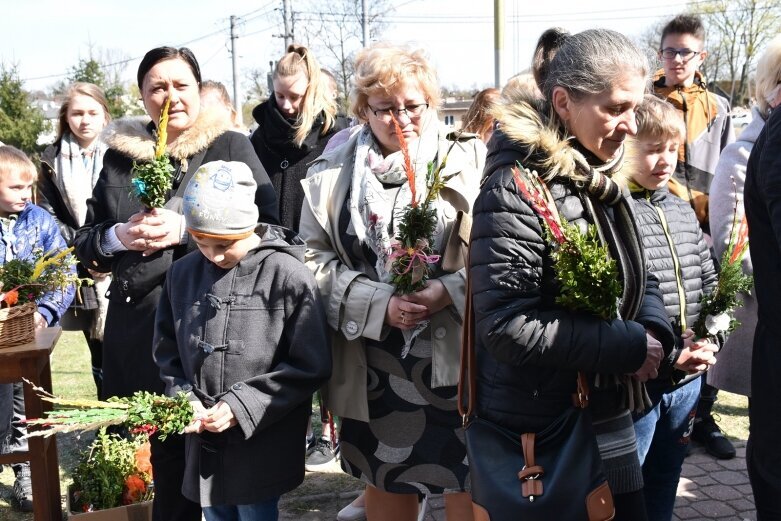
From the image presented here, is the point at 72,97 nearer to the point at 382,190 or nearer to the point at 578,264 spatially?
the point at 382,190

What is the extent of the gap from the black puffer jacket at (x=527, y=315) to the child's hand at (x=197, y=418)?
93 centimetres

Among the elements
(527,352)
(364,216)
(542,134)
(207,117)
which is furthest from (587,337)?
(207,117)

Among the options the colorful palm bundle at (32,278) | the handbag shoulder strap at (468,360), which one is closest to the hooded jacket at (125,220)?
the colorful palm bundle at (32,278)

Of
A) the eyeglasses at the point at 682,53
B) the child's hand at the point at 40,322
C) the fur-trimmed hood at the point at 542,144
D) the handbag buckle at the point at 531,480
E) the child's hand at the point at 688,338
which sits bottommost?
the handbag buckle at the point at 531,480

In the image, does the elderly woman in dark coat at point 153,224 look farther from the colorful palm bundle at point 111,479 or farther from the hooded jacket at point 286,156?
the hooded jacket at point 286,156

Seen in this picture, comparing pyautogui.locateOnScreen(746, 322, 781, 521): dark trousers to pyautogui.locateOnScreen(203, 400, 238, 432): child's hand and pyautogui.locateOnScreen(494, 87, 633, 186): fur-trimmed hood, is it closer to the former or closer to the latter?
pyautogui.locateOnScreen(494, 87, 633, 186): fur-trimmed hood

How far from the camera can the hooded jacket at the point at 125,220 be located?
10.2ft

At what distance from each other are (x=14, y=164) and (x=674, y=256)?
138 inches

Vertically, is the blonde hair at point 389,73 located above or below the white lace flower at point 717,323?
above

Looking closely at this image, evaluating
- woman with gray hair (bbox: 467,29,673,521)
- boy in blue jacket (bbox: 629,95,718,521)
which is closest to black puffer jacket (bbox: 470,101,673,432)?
woman with gray hair (bbox: 467,29,673,521)

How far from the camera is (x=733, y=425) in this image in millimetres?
5113

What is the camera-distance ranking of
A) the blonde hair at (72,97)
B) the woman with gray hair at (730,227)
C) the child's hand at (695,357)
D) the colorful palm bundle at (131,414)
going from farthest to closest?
the blonde hair at (72,97) → the woman with gray hair at (730,227) → the child's hand at (695,357) → the colorful palm bundle at (131,414)

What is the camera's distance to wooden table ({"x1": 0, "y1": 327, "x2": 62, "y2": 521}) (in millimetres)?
3340

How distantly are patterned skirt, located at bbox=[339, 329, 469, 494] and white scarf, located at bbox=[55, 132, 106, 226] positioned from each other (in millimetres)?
3306
